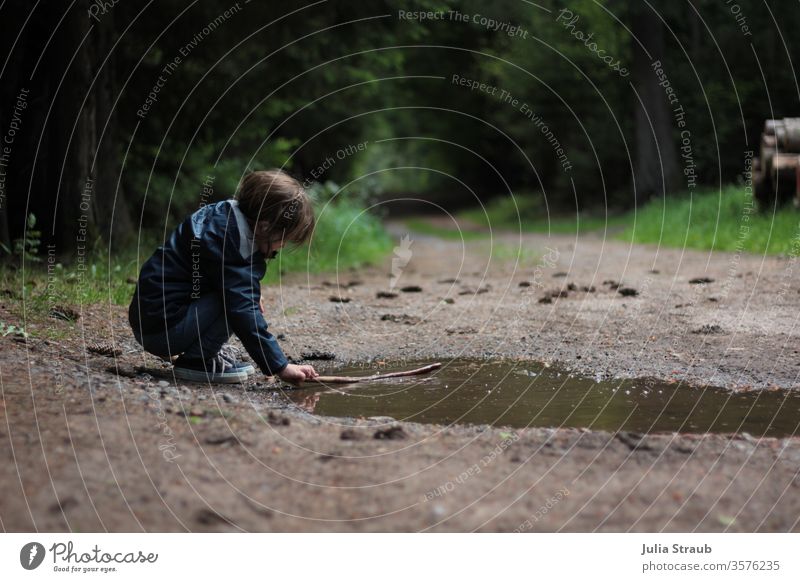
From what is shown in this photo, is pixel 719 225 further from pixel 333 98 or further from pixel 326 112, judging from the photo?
pixel 326 112

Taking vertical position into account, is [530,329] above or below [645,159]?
below

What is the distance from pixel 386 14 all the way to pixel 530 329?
5.53 meters

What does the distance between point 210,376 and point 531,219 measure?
72.6ft

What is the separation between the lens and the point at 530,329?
5.93 m

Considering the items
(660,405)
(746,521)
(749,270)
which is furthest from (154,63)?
(746,521)

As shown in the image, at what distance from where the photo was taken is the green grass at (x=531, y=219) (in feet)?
65.2

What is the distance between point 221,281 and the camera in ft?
12.9

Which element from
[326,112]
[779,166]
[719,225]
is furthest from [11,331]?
[326,112]

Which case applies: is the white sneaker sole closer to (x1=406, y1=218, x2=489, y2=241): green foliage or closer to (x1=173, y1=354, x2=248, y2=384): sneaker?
(x1=173, y1=354, x2=248, y2=384): sneaker

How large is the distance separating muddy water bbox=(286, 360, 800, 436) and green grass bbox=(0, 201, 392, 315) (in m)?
0.85

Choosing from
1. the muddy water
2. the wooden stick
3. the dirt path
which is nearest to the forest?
the wooden stick

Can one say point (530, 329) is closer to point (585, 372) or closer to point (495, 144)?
point (585, 372)

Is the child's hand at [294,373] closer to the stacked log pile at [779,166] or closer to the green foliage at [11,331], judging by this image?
the green foliage at [11,331]

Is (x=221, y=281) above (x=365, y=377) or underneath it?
above
